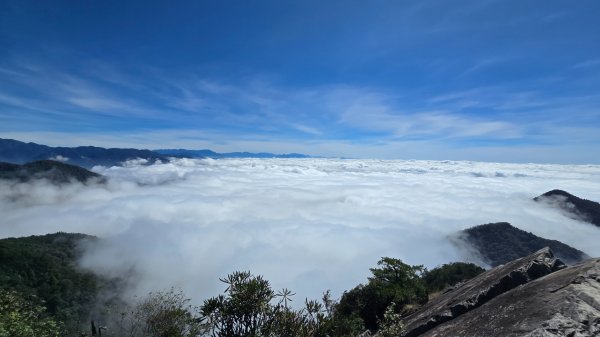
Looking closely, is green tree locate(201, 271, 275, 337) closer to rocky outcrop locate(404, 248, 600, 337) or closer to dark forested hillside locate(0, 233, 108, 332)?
rocky outcrop locate(404, 248, 600, 337)

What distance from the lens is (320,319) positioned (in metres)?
18.1

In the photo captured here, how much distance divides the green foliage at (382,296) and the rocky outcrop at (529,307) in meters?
21.4

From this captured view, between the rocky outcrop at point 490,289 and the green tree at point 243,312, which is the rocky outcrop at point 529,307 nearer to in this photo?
the rocky outcrop at point 490,289

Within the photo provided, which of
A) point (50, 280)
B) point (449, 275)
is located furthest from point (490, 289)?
point (50, 280)

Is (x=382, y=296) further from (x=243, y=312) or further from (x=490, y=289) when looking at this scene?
(x=243, y=312)

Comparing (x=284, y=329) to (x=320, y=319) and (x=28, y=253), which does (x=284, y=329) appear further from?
(x=28, y=253)

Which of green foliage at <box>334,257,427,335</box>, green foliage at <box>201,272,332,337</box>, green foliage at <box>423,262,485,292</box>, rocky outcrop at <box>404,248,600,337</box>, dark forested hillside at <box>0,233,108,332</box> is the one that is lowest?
dark forested hillside at <box>0,233,108,332</box>

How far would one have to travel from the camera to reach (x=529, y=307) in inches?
520

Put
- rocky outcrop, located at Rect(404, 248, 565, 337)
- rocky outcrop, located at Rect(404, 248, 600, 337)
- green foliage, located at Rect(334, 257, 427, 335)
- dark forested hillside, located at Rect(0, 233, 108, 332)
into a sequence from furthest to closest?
1. dark forested hillside, located at Rect(0, 233, 108, 332)
2. green foliage, located at Rect(334, 257, 427, 335)
3. rocky outcrop, located at Rect(404, 248, 565, 337)
4. rocky outcrop, located at Rect(404, 248, 600, 337)

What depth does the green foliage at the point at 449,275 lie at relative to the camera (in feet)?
193

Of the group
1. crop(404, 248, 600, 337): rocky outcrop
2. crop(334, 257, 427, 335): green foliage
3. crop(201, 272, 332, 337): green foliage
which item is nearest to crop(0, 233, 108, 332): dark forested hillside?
crop(334, 257, 427, 335): green foliage

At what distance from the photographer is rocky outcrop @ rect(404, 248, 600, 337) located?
11.5 m

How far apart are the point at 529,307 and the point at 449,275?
53.1m

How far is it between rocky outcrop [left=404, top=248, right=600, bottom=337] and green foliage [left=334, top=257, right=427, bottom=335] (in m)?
21.4
